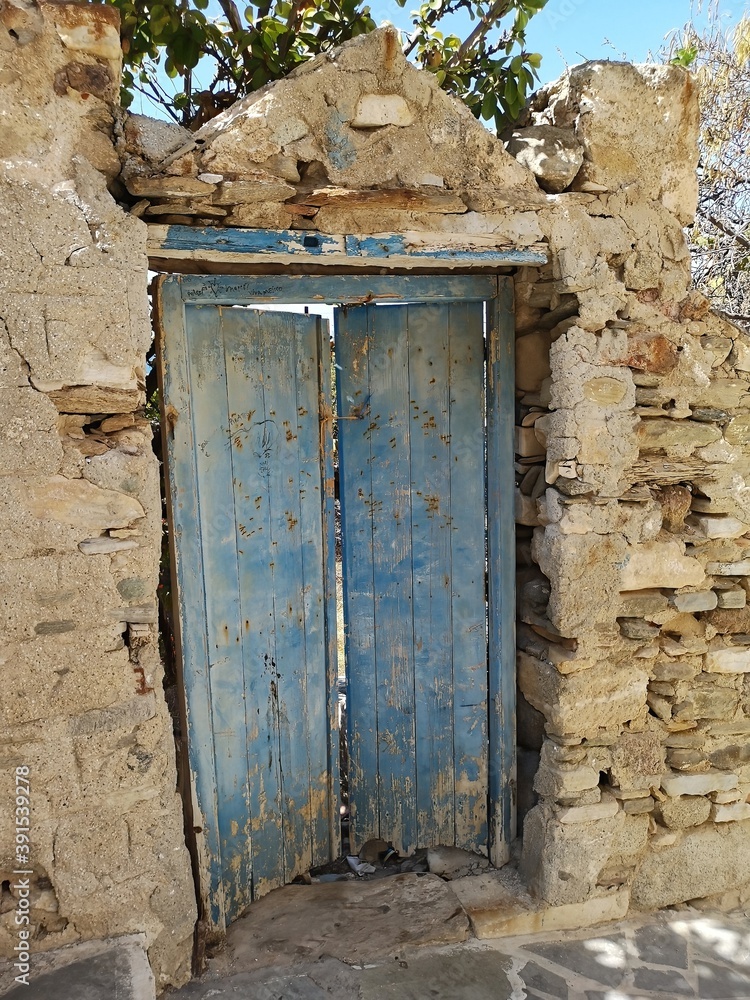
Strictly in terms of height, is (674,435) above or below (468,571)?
above

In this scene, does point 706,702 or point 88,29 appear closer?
point 88,29

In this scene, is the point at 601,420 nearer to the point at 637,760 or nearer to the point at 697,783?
the point at 637,760

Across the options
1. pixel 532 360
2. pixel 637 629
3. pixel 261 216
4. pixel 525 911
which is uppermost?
pixel 261 216

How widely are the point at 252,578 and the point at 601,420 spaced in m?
1.32

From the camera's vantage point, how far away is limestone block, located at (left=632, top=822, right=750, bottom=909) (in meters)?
2.82

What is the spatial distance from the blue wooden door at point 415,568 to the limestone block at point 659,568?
536 mm

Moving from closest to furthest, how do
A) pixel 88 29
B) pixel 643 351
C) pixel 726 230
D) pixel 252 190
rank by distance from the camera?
pixel 88 29
pixel 252 190
pixel 643 351
pixel 726 230

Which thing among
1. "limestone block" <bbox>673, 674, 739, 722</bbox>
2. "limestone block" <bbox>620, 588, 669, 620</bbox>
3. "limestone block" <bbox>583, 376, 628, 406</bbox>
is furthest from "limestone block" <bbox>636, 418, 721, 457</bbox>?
"limestone block" <bbox>673, 674, 739, 722</bbox>

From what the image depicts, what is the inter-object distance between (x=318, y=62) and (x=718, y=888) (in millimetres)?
3233

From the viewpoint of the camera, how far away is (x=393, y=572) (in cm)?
285

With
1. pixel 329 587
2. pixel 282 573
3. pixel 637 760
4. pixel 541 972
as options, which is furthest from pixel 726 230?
pixel 541 972

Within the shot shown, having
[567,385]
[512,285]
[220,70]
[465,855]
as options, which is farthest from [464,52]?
[465,855]

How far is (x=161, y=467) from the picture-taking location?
2520mm
